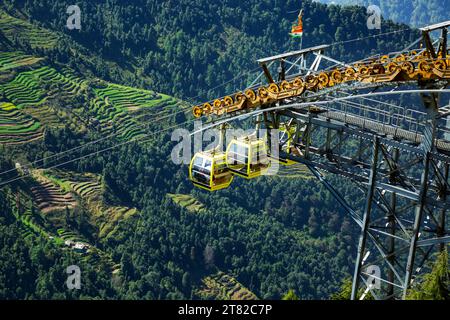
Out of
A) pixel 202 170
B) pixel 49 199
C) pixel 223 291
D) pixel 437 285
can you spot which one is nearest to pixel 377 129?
pixel 202 170

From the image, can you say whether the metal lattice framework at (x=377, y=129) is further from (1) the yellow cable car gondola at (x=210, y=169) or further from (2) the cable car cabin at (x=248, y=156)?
(1) the yellow cable car gondola at (x=210, y=169)

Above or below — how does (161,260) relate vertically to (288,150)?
below

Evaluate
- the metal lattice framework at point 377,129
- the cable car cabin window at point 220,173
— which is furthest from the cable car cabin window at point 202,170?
the metal lattice framework at point 377,129

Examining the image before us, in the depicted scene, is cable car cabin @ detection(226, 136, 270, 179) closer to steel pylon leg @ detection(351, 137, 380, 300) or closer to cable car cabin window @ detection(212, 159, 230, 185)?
cable car cabin window @ detection(212, 159, 230, 185)

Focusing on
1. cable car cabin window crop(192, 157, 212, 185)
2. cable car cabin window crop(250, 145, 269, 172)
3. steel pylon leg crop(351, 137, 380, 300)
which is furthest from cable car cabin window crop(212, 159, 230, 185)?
steel pylon leg crop(351, 137, 380, 300)

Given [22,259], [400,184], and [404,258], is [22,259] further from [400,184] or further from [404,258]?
[400,184]

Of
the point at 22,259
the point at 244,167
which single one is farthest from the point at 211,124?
the point at 22,259
